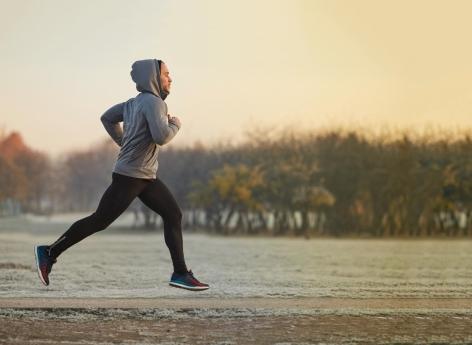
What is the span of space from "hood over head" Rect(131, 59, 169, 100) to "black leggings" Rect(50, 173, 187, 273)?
2.55 ft

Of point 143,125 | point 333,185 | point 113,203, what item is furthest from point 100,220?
point 333,185

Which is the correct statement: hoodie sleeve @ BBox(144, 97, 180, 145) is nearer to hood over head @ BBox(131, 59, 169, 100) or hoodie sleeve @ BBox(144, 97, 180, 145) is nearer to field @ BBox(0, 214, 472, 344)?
hood over head @ BBox(131, 59, 169, 100)

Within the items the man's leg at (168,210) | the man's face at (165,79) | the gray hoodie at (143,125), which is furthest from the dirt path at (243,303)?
the man's face at (165,79)

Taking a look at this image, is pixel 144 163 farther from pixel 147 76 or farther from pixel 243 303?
pixel 243 303

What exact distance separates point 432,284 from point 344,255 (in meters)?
6.32

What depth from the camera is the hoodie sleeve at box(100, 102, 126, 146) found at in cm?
805

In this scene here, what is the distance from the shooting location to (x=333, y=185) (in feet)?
86.0

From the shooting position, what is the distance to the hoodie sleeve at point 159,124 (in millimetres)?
7402

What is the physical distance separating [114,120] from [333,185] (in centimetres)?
1856

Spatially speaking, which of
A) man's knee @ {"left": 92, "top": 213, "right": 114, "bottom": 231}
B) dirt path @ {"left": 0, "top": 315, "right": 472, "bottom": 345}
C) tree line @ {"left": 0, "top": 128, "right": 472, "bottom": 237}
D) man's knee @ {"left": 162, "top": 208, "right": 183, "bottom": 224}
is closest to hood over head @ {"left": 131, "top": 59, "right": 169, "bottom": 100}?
man's knee @ {"left": 162, "top": 208, "right": 183, "bottom": 224}

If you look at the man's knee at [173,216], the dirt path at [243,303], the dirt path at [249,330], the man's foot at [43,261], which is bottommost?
the dirt path at [249,330]

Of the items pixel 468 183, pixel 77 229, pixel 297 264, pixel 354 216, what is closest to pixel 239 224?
pixel 354 216

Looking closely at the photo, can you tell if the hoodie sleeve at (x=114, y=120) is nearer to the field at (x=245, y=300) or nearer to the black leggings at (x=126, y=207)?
the black leggings at (x=126, y=207)

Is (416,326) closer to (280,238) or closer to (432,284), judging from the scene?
(432,284)
